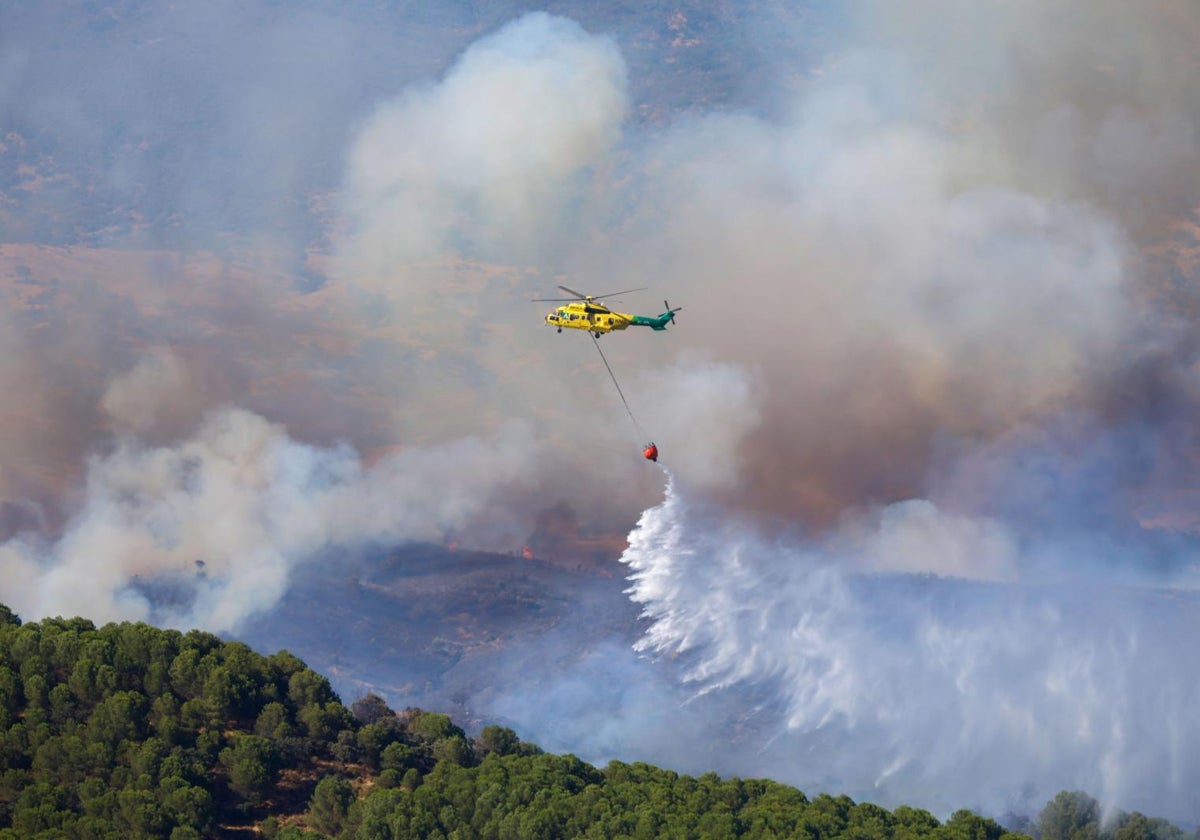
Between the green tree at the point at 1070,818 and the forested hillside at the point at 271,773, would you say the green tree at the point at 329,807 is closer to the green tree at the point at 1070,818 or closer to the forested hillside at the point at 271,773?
the forested hillside at the point at 271,773

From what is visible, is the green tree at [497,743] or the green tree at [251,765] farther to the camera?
the green tree at [497,743]

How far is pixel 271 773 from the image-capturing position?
114 m

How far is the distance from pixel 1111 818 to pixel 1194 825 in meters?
18.4

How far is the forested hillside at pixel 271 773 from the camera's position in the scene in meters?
108

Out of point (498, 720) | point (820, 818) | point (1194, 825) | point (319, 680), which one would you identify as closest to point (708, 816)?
point (820, 818)

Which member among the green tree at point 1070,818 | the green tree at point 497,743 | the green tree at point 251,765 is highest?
the green tree at point 1070,818

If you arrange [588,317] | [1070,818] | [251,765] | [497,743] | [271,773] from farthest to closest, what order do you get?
[1070,818] < [497,743] < [588,317] < [271,773] < [251,765]

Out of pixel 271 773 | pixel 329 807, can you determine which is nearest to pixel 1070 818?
pixel 329 807

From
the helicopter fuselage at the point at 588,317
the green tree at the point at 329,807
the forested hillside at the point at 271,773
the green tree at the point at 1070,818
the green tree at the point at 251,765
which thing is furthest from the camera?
the green tree at the point at 1070,818

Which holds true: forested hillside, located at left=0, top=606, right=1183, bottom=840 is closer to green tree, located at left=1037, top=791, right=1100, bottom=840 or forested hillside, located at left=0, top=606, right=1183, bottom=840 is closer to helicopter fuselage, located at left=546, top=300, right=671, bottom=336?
green tree, located at left=1037, top=791, right=1100, bottom=840

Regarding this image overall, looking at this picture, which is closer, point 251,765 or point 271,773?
point 251,765

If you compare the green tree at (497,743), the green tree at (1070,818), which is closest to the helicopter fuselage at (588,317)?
the green tree at (497,743)

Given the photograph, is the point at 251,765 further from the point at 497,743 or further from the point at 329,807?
the point at 497,743

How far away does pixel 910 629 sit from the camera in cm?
17988
